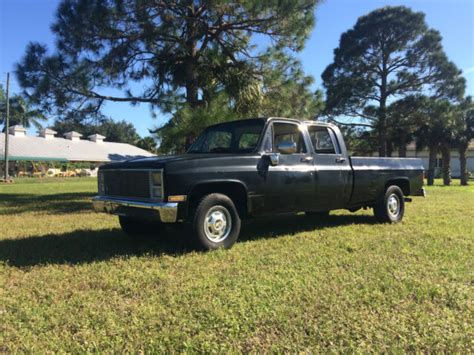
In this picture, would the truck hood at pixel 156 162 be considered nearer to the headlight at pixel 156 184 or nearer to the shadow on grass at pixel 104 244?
the headlight at pixel 156 184

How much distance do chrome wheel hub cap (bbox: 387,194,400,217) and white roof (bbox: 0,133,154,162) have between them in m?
33.6

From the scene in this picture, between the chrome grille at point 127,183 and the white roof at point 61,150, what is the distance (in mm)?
34245

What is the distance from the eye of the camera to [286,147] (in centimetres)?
597

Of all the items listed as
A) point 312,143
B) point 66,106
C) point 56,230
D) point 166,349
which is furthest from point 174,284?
point 66,106

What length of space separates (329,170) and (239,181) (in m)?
1.87

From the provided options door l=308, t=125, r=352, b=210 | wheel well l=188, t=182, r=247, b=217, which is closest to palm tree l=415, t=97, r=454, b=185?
door l=308, t=125, r=352, b=210

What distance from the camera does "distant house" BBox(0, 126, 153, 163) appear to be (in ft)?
142

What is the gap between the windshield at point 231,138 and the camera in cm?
612

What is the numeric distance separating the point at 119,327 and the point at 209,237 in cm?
233

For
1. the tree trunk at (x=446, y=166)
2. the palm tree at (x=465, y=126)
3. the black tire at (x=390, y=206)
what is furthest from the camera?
the tree trunk at (x=446, y=166)

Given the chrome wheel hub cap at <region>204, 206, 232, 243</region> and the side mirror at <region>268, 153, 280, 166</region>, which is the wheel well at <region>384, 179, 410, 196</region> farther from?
the chrome wheel hub cap at <region>204, 206, 232, 243</region>

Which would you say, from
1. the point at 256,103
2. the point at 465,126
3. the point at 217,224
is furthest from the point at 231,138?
the point at 465,126

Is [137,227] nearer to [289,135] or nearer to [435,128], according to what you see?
[289,135]

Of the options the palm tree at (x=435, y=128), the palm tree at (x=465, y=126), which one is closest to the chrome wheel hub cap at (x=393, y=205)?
the palm tree at (x=435, y=128)
